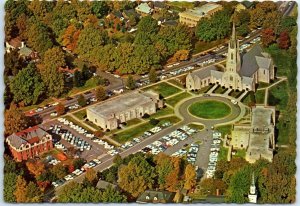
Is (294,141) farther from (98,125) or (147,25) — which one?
(147,25)

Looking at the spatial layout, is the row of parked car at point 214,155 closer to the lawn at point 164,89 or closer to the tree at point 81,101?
the lawn at point 164,89

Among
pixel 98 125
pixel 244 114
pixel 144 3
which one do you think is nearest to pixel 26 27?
pixel 144 3

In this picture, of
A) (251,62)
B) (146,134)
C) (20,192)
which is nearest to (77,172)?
(20,192)

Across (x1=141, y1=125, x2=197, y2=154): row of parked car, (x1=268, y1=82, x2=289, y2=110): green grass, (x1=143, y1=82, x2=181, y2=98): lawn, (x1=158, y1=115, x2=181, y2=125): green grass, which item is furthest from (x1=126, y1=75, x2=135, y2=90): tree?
(x1=268, y1=82, x2=289, y2=110): green grass

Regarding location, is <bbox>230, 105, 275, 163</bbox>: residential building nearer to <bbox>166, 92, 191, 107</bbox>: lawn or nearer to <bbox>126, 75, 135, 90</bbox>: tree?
<bbox>166, 92, 191, 107</bbox>: lawn

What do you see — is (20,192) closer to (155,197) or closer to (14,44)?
(155,197)

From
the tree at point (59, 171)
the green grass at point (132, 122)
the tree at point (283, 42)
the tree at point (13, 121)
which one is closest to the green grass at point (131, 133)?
the green grass at point (132, 122)

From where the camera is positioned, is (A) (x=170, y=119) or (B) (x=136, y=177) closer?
(B) (x=136, y=177)
